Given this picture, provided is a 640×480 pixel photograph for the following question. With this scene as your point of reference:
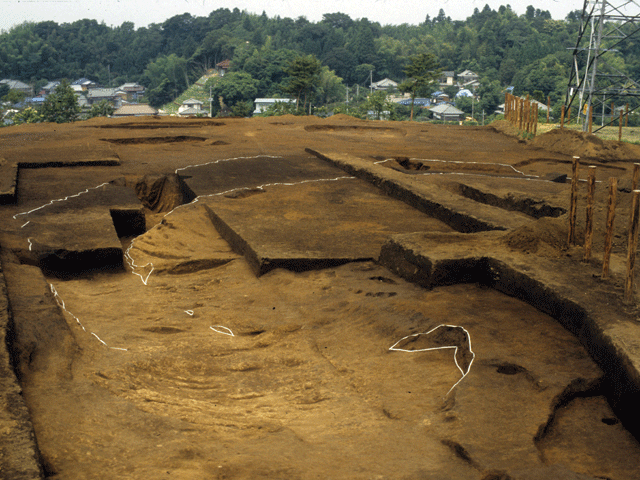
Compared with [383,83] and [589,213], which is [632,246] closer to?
[589,213]

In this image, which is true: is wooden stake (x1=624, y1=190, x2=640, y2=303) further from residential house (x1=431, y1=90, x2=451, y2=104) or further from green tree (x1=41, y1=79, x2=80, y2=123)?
residential house (x1=431, y1=90, x2=451, y2=104)

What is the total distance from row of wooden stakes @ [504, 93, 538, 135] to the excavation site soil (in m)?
8.76

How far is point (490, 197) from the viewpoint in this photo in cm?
754

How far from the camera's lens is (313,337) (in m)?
4.04

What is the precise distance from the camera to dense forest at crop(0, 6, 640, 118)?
52.2 meters

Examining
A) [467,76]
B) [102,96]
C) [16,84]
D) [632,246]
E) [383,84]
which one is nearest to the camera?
[632,246]

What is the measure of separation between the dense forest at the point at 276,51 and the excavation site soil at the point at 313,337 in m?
40.5

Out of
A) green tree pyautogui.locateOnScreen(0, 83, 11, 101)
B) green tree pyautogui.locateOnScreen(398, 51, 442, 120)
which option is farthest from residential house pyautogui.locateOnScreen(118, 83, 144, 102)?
green tree pyautogui.locateOnScreen(398, 51, 442, 120)

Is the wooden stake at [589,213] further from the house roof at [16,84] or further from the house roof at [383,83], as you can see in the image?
the house roof at [383,83]

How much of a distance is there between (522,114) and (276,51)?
140ft

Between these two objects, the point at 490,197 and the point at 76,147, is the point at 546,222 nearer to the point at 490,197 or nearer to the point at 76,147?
the point at 490,197

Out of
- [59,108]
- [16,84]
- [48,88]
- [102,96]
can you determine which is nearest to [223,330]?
[59,108]

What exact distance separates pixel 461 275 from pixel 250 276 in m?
1.85

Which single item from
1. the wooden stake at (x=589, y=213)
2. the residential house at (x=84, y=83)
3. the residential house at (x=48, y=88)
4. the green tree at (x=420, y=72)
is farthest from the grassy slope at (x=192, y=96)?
the wooden stake at (x=589, y=213)
